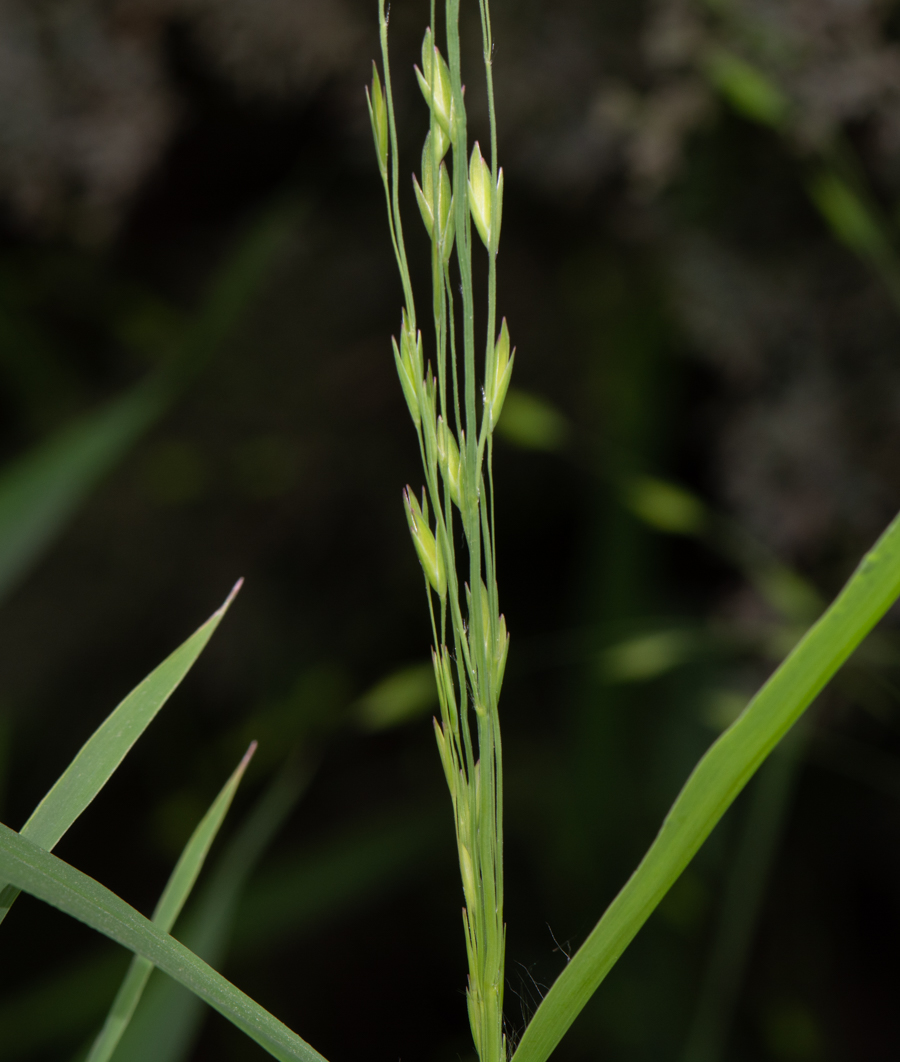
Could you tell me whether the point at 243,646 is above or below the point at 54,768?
above

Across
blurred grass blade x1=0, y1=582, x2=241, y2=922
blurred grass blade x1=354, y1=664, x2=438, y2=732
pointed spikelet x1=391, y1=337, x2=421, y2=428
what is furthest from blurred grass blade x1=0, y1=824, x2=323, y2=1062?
blurred grass blade x1=354, y1=664, x2=438, y2=732

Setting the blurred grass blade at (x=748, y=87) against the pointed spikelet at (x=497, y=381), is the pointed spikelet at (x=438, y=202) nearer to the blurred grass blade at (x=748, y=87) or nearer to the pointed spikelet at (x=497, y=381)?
the pointed spikelet at (x=497, y=381)

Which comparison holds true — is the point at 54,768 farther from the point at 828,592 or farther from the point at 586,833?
the point at 828,592

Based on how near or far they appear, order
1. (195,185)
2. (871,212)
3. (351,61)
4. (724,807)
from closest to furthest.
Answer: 1. (724,807)
2. (871,212)
3. (351,61)
4. (195,185)

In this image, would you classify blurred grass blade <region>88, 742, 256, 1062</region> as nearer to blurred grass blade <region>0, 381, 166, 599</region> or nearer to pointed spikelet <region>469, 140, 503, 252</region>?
pointed spikelet <region>469, 140, 503, 252</region>

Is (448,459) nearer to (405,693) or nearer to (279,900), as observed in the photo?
(405,693)

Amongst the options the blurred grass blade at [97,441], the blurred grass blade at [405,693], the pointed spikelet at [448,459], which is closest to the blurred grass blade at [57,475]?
the blurred grass blade at [97,441]

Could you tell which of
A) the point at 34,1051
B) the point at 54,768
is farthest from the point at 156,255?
the point at 34,1051

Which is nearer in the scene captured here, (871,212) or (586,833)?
(871,212)
